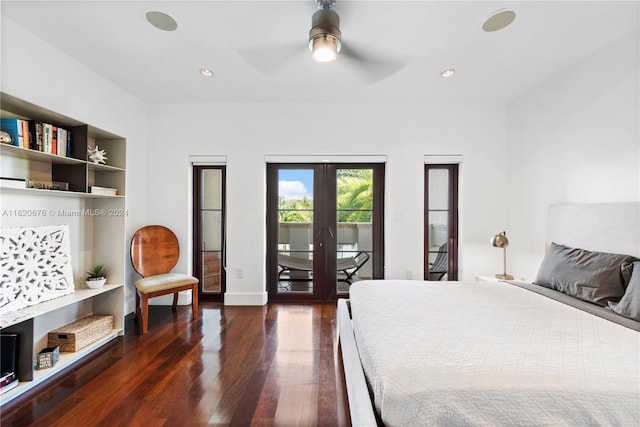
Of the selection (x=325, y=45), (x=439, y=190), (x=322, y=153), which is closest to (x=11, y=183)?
(x=325, y=45)

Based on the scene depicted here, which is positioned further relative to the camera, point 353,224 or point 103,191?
point 353,224

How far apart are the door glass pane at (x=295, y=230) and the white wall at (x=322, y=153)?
0.27 metres

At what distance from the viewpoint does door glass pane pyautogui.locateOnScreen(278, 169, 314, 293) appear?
3.56 m

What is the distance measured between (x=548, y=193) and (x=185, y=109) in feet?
14.0

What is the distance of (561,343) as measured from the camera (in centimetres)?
121

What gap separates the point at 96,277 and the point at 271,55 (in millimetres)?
2545

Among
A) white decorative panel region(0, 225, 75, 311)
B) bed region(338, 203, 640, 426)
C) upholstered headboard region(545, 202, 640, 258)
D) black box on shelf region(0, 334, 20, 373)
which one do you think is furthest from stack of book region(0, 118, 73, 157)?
upholstered headboard region(545, 202, 640, 258)

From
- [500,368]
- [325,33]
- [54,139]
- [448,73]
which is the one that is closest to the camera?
[500,368]

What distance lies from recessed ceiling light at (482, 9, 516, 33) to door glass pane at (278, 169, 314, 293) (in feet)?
7.32

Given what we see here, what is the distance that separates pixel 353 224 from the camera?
3578 millimetres

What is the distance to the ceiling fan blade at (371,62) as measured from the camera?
2248mm

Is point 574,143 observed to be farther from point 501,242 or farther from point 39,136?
point 39,136

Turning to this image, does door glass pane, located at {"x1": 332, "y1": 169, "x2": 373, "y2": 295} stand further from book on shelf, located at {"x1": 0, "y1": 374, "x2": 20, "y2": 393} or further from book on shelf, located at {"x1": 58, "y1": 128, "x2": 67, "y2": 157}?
book on shelf, located at {"x1": 0, "y1": 374, "x2": 20, "y2": 393}

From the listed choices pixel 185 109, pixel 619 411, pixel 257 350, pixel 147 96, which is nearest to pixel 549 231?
pixel 619 411
